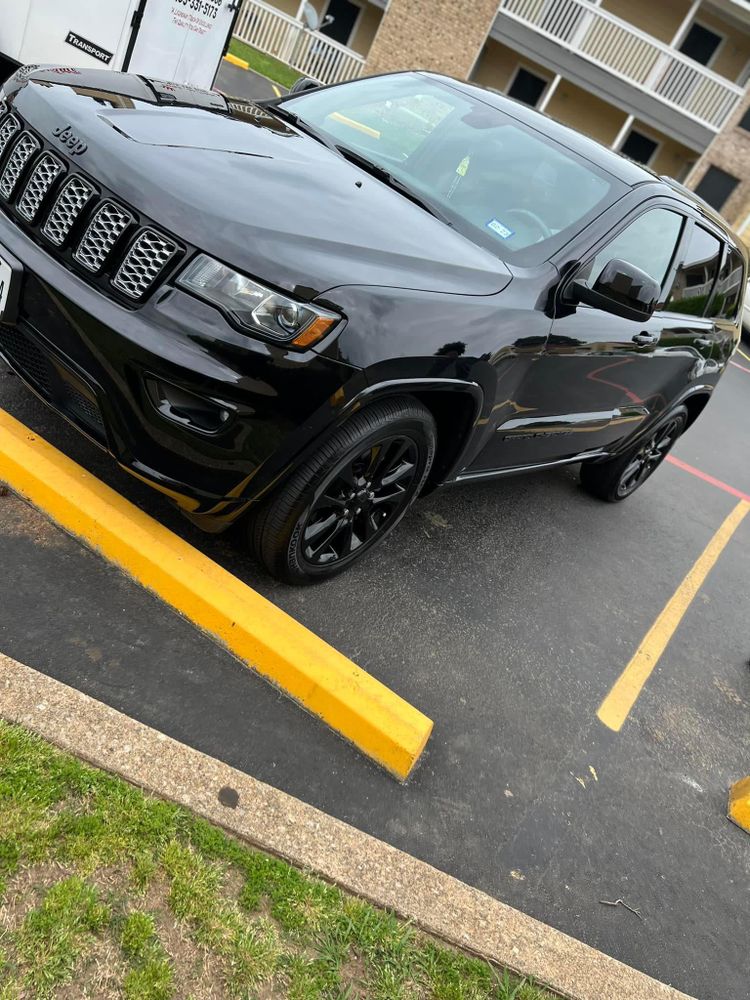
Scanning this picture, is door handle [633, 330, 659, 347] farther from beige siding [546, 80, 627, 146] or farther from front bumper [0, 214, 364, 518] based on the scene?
beige siding [546, 80, 627, 146]

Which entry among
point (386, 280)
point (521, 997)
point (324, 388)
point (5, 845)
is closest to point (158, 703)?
point (5, 845)

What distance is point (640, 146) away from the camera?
2512 centimetres

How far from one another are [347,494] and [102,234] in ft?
4.00

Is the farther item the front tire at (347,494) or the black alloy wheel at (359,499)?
the black alloy wheel at (359,499)

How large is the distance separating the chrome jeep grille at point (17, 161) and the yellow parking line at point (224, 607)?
34.3 inches

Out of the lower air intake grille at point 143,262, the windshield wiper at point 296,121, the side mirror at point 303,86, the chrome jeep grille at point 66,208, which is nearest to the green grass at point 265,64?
the side mirror at point 303,86

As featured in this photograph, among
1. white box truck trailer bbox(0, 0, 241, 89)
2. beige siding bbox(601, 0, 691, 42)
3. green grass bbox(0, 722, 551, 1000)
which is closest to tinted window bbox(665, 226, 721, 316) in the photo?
green grass bbox(0, 722, 551, 1000)

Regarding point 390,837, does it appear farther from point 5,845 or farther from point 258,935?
point 5,845

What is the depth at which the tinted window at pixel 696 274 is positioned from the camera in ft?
14.2

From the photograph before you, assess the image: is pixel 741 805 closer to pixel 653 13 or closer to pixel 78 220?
pixel 78 220

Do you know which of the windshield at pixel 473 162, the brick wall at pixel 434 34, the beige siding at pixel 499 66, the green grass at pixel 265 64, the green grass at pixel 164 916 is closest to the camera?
the green grass at pixel 164 916

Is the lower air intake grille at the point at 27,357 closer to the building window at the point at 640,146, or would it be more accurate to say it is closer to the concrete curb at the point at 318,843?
the concrete curb at the point at 318,843

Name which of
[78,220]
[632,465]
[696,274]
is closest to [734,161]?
[632,465]

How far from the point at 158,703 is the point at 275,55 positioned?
2657 cm
